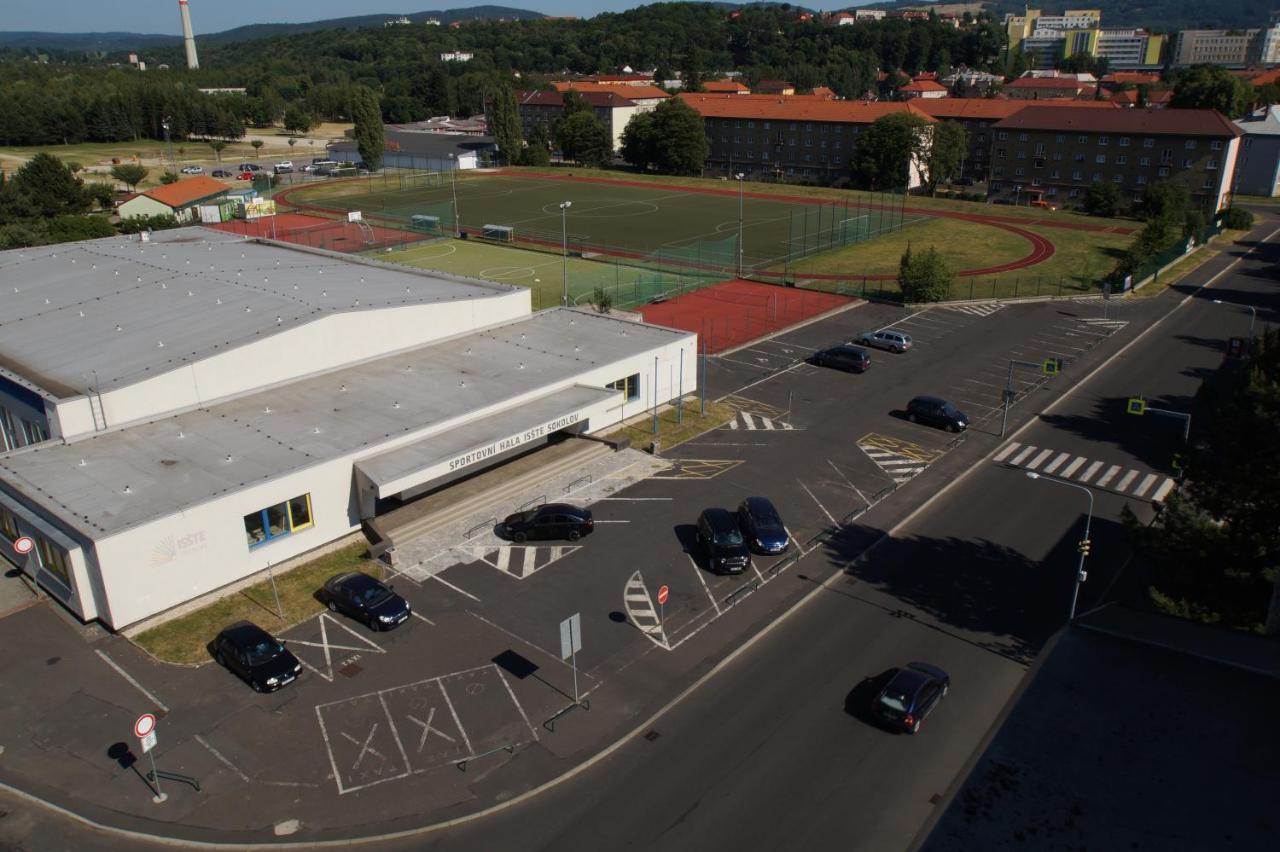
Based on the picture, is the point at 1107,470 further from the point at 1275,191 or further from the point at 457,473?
the point at 1275,191

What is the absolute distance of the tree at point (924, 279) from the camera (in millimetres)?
69375

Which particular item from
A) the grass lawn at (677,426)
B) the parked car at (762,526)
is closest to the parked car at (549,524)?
the parked car at (762,526)

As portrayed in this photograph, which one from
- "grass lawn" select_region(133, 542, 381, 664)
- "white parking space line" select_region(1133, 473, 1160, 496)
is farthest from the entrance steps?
"white parking space line" select_region(1133, 473, 1160, 496)

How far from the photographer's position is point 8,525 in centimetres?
3177

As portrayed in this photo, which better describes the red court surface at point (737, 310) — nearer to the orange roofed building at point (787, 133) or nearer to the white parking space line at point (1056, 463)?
the white parking space line at point (1056, 463)

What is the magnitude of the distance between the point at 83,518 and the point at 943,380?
44785mm

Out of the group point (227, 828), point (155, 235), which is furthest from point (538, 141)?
point (227, 828)

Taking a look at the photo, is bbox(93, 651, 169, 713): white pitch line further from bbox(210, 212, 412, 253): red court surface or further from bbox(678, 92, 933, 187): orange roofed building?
bbox(678, 92, 933, 187): orange roofed building

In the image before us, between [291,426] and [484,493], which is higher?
[291,426]

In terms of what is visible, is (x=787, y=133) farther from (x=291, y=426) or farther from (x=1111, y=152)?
(x=291, y=426)

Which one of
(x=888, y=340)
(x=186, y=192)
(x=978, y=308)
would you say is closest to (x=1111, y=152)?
(x=978, y=308)

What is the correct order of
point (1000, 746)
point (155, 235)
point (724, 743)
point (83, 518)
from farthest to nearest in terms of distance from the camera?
point (155, 235) → point (83, 518) → point (724, 743) → point (1000, 746)

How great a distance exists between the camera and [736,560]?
32.0 m

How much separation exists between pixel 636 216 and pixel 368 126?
177 feet
